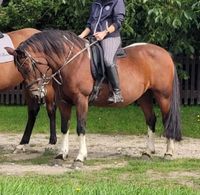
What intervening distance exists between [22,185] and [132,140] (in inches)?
244

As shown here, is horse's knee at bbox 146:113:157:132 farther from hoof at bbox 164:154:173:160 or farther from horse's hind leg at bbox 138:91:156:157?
hoof at bbox 164:154:173:160

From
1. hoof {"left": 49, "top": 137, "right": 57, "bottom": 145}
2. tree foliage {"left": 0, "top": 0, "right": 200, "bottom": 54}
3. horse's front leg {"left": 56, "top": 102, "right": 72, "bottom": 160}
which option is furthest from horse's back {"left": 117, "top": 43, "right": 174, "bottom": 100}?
tree foliage {"left": 0, "top": 0, "right": 200, "bottom": 54}

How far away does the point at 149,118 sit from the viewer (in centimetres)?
998

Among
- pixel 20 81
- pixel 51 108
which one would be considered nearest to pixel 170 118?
pixel 51 108

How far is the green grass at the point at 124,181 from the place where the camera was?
5867 millimetres

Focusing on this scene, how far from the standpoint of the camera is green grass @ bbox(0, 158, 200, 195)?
5.87m

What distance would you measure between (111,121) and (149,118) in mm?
3991

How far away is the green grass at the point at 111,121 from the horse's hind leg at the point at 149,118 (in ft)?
9.04

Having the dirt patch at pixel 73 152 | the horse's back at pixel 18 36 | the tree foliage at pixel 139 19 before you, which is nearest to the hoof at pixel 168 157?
the dirt patch at pixel 73 152

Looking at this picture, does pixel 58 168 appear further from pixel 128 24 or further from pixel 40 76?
pixel 128 24

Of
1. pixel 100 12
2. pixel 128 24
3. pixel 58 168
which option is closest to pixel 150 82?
pixel 100 12

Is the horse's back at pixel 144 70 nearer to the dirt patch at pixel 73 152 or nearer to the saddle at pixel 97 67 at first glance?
the saddle at pixel 97 67

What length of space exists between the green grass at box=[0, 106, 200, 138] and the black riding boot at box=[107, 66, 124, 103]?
386 centimetres

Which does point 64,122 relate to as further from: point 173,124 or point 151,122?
point 173,124
